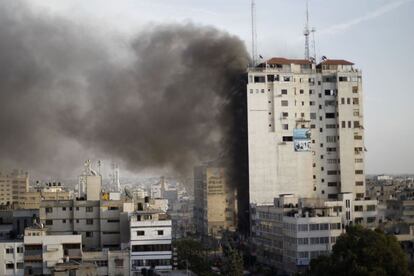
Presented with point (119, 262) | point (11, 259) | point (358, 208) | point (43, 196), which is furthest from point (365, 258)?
point (43, 196)

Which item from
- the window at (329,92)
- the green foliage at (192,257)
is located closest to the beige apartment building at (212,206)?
the window at (329,92)

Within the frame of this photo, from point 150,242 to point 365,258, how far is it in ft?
34.1

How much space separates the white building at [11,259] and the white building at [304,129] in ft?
77.8

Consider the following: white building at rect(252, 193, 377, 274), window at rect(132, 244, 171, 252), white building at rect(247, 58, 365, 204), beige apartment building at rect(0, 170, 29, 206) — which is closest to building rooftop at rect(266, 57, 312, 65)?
white building at rect(247, 58, 365, 204)

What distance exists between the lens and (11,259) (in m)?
36.0

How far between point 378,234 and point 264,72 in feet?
83.6

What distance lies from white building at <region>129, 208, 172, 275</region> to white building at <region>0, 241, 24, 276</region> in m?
5.01

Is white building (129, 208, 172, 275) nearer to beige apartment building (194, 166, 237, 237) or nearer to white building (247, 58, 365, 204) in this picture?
white building (247, 58, 365, 204)

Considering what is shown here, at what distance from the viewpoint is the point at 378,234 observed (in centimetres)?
3425

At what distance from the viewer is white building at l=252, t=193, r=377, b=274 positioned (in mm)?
42812

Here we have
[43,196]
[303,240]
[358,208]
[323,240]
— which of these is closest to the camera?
[303,240]

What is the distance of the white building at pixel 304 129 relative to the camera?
189 feet

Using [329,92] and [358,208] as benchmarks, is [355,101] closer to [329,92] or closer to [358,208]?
[329,92]

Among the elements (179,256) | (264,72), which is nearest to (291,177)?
(264,72)
